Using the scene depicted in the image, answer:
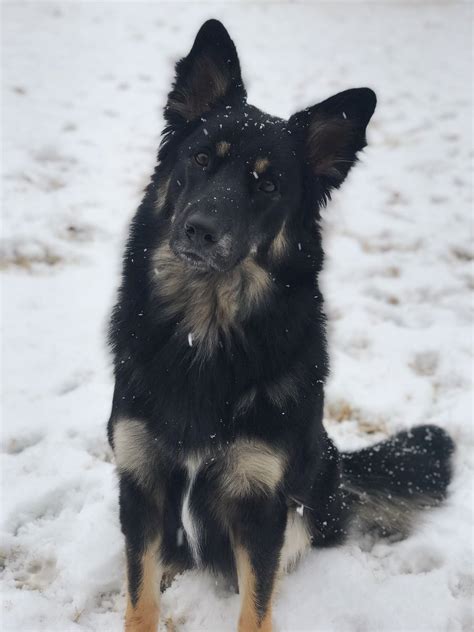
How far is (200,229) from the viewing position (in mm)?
2475

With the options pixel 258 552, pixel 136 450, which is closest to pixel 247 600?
pixel 258 552

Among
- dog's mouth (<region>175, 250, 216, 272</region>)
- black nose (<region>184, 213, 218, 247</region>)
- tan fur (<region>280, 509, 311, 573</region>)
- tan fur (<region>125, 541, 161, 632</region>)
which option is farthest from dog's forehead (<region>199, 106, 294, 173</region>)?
tan fur (<region>125, 541, 161, 632</region>)

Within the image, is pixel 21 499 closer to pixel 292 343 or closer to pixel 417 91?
pixel 292 343

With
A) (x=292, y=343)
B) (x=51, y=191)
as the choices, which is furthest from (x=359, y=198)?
(x=292, y=343)

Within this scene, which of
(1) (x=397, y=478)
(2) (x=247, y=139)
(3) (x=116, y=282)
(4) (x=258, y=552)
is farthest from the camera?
(3) (x=116, y=282)

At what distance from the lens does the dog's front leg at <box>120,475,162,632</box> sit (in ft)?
8.79

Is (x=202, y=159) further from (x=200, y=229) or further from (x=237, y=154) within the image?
(x=200, y=229)

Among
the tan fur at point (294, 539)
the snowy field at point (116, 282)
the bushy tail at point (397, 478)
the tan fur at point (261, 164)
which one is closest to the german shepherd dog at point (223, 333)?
the tan fur at point (261, 164)

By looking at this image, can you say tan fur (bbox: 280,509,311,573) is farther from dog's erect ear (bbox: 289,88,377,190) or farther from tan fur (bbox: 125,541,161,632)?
dog's erect ear (bbox: 289,88,377,190)

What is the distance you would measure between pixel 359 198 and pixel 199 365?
17.2 feet

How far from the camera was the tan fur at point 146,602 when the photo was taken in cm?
272

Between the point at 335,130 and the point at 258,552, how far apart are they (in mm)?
1972

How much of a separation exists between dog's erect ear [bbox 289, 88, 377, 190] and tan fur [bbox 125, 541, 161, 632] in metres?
1.97

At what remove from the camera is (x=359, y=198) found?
24.1 ft
